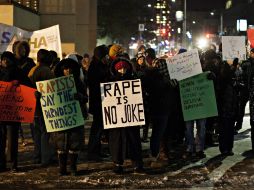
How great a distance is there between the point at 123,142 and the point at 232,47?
5094 millimetres

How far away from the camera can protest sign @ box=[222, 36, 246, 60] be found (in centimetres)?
1191

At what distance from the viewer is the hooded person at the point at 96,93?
8.85 metres

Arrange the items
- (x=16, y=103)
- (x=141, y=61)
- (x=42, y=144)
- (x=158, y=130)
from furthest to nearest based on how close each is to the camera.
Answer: (x=141, y=61) < (x=158, y=130) < (x=42, y=144) < (x=16, y=103)

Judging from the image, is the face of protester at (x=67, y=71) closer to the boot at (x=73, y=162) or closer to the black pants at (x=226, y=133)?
the boot at (x=73, y=162)

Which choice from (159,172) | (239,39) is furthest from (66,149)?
(239,39)

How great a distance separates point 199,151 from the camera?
30.3 feet

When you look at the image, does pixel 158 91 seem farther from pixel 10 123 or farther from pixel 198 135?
pixel 10 123

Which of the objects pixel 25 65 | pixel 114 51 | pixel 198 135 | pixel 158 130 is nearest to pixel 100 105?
pixel 158 130

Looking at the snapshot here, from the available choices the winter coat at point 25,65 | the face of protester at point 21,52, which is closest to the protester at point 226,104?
the winter coat at point 25,65

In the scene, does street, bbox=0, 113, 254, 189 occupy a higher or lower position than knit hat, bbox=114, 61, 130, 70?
lower

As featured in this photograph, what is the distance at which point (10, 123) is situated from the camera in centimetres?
816

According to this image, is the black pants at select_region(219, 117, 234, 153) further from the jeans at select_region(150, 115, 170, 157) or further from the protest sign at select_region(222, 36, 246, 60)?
the protest sign at select_region(222, 36, 246, 60)

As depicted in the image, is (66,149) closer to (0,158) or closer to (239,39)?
(0,158)

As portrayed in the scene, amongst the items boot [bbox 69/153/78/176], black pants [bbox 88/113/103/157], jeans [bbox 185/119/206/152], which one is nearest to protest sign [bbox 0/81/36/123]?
boot [bbox 69/153/78/176]
